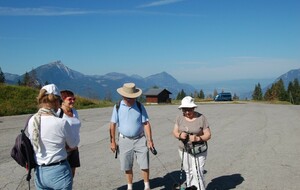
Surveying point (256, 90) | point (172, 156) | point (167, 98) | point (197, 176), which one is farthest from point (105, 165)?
point (256, 90)

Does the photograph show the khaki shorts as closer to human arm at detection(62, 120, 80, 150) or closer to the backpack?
human arm at detection(62, 120, 80, 150)

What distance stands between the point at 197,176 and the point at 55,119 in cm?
317

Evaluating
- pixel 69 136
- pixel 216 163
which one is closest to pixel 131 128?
pixel 69 136

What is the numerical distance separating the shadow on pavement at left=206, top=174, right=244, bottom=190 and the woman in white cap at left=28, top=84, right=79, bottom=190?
408 centimetres

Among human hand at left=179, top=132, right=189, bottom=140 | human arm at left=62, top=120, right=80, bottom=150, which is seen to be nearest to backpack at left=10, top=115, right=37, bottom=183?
human arm at left=62, top=120, right=80, bottom=150

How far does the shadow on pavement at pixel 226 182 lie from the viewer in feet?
24.0

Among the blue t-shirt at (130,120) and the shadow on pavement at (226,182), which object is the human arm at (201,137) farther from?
the shadow on pavement at (226,182)

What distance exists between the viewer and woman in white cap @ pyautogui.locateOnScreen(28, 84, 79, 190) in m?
3.81

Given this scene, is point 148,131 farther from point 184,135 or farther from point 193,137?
point 193,137

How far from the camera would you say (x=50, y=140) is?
12.6 feet

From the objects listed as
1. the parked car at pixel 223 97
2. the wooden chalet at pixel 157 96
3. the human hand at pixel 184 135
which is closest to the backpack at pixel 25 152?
the human hand at pixel 184 135

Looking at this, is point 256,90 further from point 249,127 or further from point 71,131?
point 71,131

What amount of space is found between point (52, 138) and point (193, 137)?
277 centimetres

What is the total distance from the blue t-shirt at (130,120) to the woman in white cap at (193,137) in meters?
0.69
